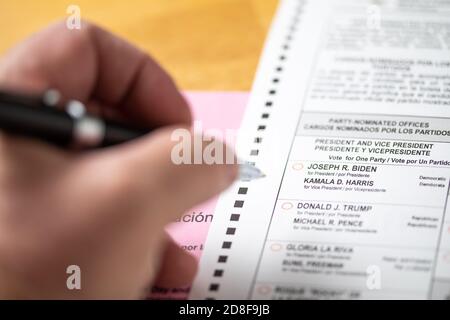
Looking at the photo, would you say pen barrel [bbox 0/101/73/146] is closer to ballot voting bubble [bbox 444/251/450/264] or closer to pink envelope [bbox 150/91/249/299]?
pink envelope [bbox 150/91/249/299]

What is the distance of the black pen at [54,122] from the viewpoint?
0.33 metres

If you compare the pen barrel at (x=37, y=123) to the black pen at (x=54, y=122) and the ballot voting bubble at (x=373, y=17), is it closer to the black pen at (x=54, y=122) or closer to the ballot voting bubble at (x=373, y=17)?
the black pen at (x=54, y=122)

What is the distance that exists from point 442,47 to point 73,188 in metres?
0.46

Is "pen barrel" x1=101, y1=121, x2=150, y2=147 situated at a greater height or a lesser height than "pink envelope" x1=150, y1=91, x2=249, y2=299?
greater

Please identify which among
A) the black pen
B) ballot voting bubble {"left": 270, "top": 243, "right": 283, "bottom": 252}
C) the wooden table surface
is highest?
the black pen

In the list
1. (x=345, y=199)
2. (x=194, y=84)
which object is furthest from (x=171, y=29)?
(x=345, y=199)

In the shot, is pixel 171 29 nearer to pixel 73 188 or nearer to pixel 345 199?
pixel 345 199

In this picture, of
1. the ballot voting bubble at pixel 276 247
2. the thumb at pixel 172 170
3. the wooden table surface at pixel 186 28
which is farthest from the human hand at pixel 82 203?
the wooden table surface at pixel 186 28

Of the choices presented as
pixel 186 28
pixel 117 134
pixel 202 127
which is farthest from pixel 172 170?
pixel 186 28

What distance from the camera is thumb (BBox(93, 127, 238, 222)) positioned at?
0.33 m

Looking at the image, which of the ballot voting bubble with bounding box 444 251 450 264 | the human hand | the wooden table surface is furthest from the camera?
the wooden table surface
